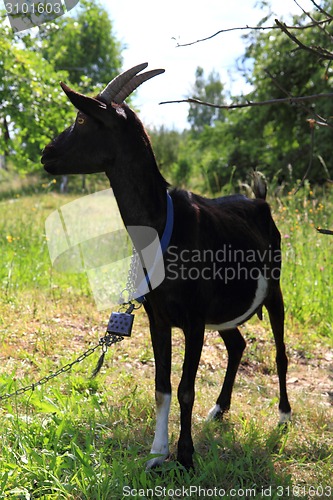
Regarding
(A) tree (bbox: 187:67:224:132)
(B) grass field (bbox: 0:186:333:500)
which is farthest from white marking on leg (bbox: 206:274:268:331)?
(A) tree (bbox: 187:67:224:132)

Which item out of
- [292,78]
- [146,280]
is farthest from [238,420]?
[292,78]

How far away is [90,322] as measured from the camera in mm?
5398

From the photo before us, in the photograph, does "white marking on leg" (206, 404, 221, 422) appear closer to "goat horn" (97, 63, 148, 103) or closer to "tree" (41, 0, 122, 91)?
"goat horn" (97, 63, 148, 103)

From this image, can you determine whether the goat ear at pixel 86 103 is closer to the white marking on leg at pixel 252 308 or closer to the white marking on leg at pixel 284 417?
the white marking on leg at pixel 252 308

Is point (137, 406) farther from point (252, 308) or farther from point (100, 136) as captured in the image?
point (100, 136)

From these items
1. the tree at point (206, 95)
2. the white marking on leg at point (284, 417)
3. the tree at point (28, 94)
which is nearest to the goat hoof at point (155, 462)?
the white marking on leg at point (284, 417)

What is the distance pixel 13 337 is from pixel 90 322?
0.89 meters

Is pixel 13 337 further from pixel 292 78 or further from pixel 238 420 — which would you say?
pixel 292 78

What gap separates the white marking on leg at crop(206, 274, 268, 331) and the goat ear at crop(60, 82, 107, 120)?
4.73 ft

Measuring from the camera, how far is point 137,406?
12.0 feet

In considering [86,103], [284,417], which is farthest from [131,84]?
[284,417]

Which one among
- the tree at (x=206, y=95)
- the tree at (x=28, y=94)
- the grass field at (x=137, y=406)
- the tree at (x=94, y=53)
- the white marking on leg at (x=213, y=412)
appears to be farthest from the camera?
the tree at (x=206, y=95)

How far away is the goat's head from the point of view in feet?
8.76

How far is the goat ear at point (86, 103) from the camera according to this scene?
8.36ft
